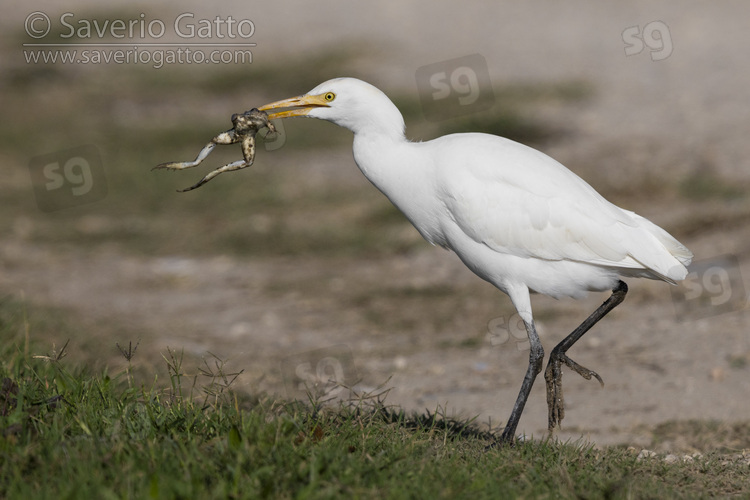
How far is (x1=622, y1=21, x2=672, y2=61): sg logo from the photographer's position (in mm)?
16531

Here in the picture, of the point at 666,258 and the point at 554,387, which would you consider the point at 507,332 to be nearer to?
the point at 554,387

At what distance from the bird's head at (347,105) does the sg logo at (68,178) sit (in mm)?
7783

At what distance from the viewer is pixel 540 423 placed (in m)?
6.45

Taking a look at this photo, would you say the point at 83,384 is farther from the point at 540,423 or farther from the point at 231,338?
the point at 231,338

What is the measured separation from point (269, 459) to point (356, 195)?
8.42m

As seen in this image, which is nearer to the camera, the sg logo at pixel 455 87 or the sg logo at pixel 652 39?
the sg logo at pixel 455 87

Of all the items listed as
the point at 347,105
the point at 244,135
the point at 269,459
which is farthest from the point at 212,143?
the point at 269,459

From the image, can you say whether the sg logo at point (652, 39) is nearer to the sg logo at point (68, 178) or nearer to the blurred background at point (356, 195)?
the blurred background at point (356, 195)

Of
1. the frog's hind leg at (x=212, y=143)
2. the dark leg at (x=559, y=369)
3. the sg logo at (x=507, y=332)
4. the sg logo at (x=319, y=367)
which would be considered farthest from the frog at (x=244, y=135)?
the sg logo at (x=507, y=332)

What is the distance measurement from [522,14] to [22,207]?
454 inches

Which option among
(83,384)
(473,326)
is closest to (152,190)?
(473,326)

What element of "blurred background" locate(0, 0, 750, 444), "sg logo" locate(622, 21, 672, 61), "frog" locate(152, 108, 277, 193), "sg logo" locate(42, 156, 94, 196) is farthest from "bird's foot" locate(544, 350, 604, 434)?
"sg logo" locate(622, 21, 672, 61)

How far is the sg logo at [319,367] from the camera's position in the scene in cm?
713

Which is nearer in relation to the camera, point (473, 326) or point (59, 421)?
point (59, 421)
